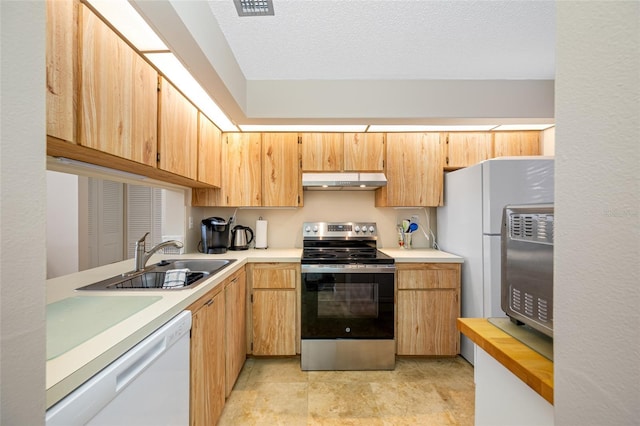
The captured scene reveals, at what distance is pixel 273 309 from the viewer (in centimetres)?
240

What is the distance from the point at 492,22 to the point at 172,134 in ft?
6.80

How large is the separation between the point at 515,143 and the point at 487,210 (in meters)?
1.07

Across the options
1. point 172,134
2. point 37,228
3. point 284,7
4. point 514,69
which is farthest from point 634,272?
point 514,69

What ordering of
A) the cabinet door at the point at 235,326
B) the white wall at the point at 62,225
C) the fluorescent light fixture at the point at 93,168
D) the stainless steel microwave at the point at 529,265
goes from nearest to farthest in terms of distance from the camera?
the stainless steel microwave at the point at 529,265 < the fluorescent light fixture at the point at 93,168 < the cabinet door at the point at 235,326 < the white wall at the point at 62,225

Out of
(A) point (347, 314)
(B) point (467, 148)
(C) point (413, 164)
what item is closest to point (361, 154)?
(C) point (413, 164)

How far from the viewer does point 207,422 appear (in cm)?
148

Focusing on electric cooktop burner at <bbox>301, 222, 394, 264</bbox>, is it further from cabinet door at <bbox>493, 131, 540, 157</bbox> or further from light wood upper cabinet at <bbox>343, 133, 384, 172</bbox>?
cabinet door at <bbox>493, 131, 540, 157</bbox>

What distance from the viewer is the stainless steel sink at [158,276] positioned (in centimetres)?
142

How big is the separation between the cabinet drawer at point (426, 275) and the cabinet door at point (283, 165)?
119 centimetres

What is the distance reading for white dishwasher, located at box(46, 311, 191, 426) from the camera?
66cm

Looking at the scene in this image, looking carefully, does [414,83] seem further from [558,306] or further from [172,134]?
[558,306]

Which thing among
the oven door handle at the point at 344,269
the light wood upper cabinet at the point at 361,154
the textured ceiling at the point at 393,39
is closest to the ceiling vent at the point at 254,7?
the textured ceiling at the point at 393,39

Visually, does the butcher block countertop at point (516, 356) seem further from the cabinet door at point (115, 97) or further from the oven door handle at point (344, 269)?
the cabinet door at point (115, 97)

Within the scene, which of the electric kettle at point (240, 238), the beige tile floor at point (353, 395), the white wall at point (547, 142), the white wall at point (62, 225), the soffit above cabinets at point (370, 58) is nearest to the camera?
the soffit above cabinets at point (370, 58)
